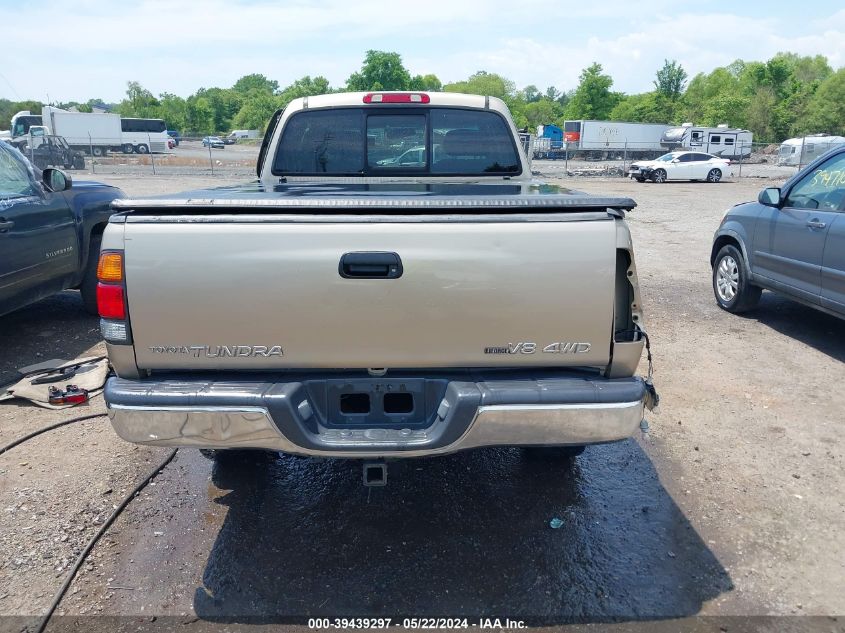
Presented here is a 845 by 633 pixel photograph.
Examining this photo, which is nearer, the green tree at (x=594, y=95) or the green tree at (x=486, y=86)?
the green tree at (x=594, y=95)

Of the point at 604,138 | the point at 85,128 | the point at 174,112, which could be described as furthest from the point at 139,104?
the point at 604,138

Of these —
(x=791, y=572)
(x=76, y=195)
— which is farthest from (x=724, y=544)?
(x=76, y=195)

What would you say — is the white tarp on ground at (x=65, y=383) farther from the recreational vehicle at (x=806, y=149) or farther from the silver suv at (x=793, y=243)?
the recreational vehicle at (x=806, y=149)

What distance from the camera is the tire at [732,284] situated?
738cm

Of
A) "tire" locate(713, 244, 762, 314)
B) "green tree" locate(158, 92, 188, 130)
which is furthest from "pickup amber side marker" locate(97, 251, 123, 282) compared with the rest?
"green tree" locate(158, 92, 188, 130)

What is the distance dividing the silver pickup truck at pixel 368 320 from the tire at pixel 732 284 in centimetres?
526

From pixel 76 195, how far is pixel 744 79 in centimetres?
9640

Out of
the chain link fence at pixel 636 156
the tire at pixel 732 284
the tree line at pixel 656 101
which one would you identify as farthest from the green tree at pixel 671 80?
the tire at pixel 732 284

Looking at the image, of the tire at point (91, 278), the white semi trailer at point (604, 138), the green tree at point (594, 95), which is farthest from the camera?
the green tree at point (594, 95)

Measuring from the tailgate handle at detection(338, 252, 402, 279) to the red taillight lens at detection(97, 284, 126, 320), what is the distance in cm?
91

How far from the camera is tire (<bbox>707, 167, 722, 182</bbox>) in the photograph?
3231cm

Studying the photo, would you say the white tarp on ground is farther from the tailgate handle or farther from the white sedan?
the white sedan

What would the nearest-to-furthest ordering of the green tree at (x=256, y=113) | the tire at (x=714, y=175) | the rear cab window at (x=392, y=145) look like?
the rear cab window at (x=392, y=145) < the tire at (x=714, y=175) < the green tree at (x=256, y=113)

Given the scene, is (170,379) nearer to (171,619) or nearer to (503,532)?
(171,619)
